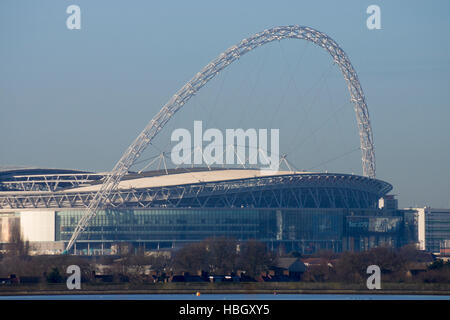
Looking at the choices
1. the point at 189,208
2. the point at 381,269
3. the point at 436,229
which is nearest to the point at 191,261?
the point at 381,269

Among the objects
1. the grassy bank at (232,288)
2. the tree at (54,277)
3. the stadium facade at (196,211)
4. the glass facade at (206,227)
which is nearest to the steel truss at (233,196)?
the stadium facade at (196,211)

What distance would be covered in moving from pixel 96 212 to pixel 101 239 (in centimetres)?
382

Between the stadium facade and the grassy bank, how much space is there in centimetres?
4642

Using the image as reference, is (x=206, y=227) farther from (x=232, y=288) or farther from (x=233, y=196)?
(x=232, y=288)

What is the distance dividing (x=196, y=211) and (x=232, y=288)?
5367cm

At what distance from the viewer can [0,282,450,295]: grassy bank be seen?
84625 mm

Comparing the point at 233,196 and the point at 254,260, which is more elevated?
the point at 233,196

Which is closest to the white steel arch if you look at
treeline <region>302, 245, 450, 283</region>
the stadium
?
the stadium

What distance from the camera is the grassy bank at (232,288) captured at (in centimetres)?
8462

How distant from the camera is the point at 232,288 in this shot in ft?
284

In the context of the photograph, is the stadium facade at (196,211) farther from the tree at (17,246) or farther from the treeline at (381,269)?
the treeline at (381,269)

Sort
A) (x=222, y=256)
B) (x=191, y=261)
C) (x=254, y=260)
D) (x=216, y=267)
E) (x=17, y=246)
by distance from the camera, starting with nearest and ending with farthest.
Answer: (x=254, y=260), (x=216, y=267), (x=191, y=261), (x=222, y=256), (x=17, y=246)

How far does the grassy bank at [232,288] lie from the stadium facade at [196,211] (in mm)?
46416

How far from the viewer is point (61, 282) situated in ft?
288
